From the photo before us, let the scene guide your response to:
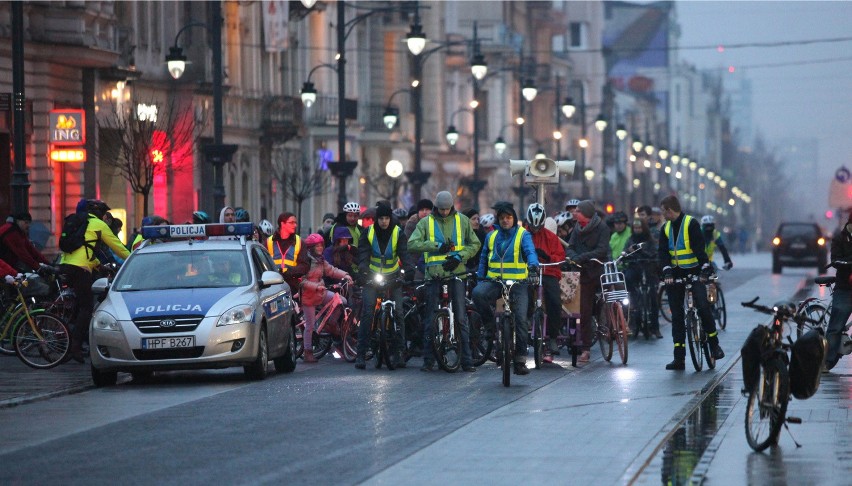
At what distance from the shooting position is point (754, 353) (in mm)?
13156

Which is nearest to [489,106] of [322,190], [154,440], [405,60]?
[405,60]

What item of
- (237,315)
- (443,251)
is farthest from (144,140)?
(237,315)

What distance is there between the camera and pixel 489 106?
9650cm

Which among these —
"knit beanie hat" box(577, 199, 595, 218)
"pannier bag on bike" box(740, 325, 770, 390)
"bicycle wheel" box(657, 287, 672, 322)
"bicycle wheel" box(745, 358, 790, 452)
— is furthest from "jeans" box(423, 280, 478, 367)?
"bicycle wheel" box(745, 358, 790, 452)

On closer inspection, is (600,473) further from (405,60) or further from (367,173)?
(405,60)

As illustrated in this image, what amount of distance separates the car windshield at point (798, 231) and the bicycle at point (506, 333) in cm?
4301

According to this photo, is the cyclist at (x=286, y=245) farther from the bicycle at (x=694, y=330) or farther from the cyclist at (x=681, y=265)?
the bicycle at (x=694, y=330)

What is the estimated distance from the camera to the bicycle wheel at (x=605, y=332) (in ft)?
72.6

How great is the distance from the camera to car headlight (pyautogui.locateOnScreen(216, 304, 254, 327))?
19.4 metres

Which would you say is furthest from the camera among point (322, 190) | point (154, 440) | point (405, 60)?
point (405, 60)

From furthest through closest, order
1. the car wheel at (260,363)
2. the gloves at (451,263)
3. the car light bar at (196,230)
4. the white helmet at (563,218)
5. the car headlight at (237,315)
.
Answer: the white helmet at (563,218), the car light bar at (196,230), the gloves at (451,263), the car wheel at (260,363), the car headlight at (237,315)

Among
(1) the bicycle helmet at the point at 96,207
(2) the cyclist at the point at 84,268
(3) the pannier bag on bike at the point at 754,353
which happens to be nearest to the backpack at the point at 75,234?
(2) the cyclist at the point at 84,268

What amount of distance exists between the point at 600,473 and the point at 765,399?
1.61 m

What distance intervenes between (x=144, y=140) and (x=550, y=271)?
1668 cm
